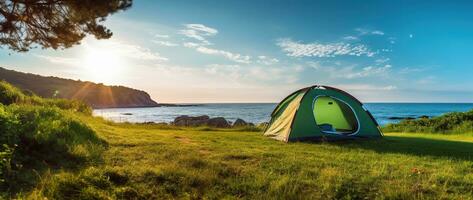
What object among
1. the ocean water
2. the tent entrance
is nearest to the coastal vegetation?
the tent entrance

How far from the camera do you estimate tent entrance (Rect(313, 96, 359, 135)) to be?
1484cm

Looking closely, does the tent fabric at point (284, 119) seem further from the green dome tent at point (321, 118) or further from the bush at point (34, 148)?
the bush at point (34, 148)

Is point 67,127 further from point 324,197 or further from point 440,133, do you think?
point 440,133

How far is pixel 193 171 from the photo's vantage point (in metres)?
6.62

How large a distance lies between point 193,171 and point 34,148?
3434 millimetres

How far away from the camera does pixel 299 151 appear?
1015 centimetres

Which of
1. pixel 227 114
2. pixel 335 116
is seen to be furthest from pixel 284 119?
pixel 227 114

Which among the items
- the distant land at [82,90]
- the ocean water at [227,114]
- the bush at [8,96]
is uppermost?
the distant land at [82,90]

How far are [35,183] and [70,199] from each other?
2.84 ft

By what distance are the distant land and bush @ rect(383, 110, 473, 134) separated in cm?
6339

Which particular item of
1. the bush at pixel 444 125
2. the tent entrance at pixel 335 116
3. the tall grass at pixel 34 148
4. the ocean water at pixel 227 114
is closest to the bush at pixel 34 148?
the tall grass at pixel 34 148

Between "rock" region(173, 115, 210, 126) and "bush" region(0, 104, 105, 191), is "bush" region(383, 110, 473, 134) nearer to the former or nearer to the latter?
"rock" region(173, 115, 210, 126)

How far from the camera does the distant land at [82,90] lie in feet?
301

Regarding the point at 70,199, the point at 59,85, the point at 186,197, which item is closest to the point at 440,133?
the point at 186,197
